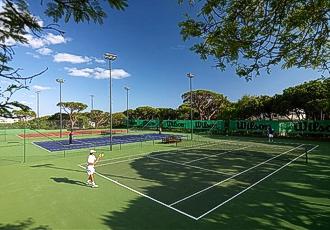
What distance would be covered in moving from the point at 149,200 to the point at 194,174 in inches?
200

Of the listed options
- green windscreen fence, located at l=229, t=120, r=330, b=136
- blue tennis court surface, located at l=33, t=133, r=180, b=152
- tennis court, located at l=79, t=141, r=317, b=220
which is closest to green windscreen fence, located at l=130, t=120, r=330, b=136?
green windscreen fence, located at l=229, t=120, r=330, b=136

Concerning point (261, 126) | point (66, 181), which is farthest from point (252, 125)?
point (66, 181)

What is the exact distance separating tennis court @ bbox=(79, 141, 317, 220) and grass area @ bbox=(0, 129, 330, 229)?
7 centimetres

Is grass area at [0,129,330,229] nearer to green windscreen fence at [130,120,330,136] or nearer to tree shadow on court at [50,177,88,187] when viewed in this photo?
tree shadow on court at [50,177,88,187]

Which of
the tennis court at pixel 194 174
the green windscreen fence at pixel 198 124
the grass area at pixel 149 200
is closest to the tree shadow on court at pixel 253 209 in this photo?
the grass area at pixel 149 200

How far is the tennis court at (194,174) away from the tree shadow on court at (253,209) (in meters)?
0.15

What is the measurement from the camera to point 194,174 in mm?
16188

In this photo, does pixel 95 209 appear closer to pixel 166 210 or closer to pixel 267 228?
pixel 166 210

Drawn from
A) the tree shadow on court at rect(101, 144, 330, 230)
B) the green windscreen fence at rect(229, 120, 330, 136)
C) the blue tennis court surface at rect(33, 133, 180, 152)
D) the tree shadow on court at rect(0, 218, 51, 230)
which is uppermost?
the green windscreen fence at rect(229, 120, 330, 136)

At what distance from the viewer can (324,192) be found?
1226 centimetres

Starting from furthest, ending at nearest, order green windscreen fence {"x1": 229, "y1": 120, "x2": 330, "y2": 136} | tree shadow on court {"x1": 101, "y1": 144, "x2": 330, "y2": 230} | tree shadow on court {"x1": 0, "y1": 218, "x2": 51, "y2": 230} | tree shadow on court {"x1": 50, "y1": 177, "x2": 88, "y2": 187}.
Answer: green windscreen fence {"x1": 229, "y1": 120, "x2": 330, "y2": 136}, tree shadow on court {"x1": 50, "y1": 177, "x2": 88, "y2": 187}, tree shadow on court {"x1": 101, "y1": 144, "x2": 330, "y2": 230}, tree shadow on court {"x1": 0, "y1": 218, "x2": 51, "y2": 230}

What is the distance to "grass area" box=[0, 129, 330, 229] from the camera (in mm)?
9172

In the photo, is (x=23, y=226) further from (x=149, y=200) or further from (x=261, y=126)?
(x=261, y=126)

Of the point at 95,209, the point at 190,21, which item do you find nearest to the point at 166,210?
the point at 95,209
